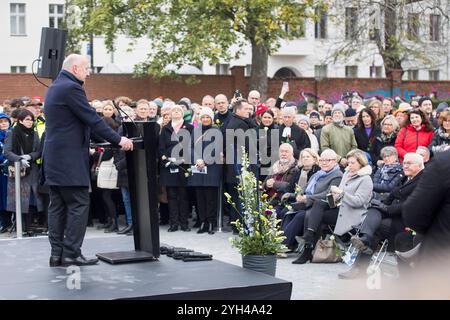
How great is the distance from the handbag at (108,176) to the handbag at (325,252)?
12.9ft

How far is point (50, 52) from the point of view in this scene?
1157 cm

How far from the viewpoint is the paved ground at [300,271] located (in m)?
7.87

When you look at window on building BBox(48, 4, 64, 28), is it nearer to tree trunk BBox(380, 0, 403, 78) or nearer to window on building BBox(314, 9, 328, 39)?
window on building BBox(314, 9, 328, 39)

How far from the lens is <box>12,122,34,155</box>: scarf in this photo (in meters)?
12.3

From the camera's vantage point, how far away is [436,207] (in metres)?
4.59

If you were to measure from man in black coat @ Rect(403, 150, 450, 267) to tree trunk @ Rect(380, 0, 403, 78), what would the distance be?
19166mm

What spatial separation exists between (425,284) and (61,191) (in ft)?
12.9

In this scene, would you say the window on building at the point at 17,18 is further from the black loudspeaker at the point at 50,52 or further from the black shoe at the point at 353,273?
the black shoe at the point at 353,273

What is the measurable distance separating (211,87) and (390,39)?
6.36 m

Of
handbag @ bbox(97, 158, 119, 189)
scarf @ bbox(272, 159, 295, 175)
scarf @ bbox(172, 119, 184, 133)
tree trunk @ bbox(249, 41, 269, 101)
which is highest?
tree trunk @ bbox(249, 41, 269, 101)

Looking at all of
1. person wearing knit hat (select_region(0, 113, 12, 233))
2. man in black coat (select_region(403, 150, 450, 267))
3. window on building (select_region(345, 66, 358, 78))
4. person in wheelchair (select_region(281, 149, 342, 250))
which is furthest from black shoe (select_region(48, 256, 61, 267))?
window on building (select_region(345, 66, 358, 78))

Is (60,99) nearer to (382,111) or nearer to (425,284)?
(425,284)

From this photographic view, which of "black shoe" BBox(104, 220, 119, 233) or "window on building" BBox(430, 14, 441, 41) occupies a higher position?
"window on building" BBox(430, 14, 441, 41)

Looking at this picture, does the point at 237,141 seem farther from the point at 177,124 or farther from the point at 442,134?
the point at 442,134
